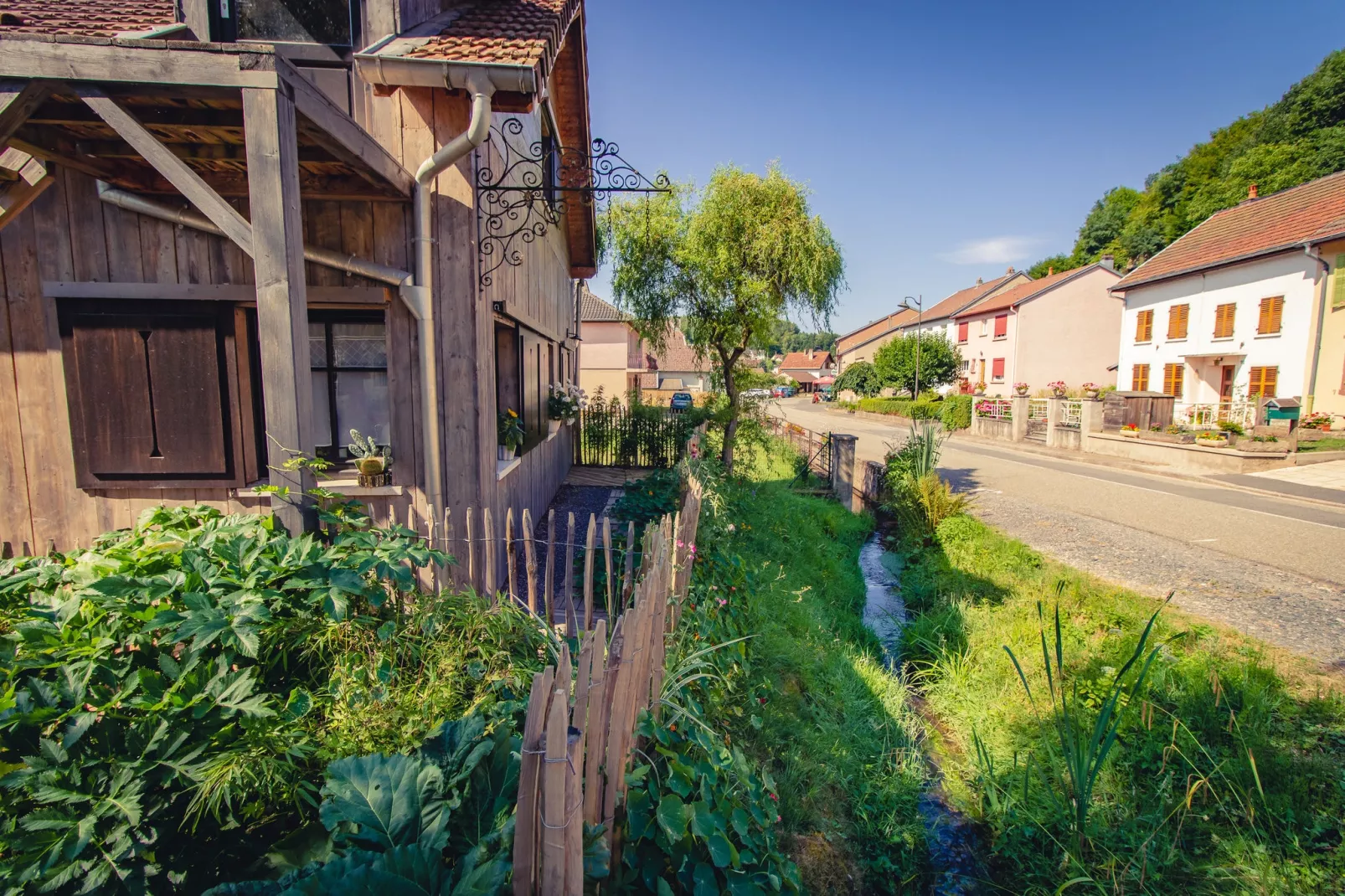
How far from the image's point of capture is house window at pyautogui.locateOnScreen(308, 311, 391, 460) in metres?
4.85

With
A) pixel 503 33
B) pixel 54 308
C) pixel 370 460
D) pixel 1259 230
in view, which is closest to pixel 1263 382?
pixel 1259 230

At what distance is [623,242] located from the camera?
1073cm

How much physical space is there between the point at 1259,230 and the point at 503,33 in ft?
90.9

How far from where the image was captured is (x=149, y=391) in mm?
4289

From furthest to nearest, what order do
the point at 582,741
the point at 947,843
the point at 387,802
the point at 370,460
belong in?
the point at 370,460 → the point at 947,843 → the point at 582,741 → the point at 387,802

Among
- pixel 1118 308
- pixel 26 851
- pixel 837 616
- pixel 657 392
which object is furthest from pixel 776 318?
pixel 1118 308

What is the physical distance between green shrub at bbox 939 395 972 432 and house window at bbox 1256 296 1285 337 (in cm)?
874

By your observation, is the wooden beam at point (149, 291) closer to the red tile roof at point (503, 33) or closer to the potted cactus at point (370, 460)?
A: the potted cactus at point (370, 460)

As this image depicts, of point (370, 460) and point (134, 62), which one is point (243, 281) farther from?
point (134, 62)

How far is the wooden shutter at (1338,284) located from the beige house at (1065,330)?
14976 mm

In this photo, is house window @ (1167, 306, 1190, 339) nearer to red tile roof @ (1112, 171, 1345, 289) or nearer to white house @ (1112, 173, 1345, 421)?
white house @ (1112, 173, 1345, 421)

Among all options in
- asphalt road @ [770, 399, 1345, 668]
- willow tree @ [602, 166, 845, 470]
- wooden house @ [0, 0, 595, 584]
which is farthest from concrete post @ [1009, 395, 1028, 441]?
wooden house @ [0, 0, 595, 584]

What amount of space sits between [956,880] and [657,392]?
37509mm

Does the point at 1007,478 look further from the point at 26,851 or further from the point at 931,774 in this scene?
the point at 26,851
